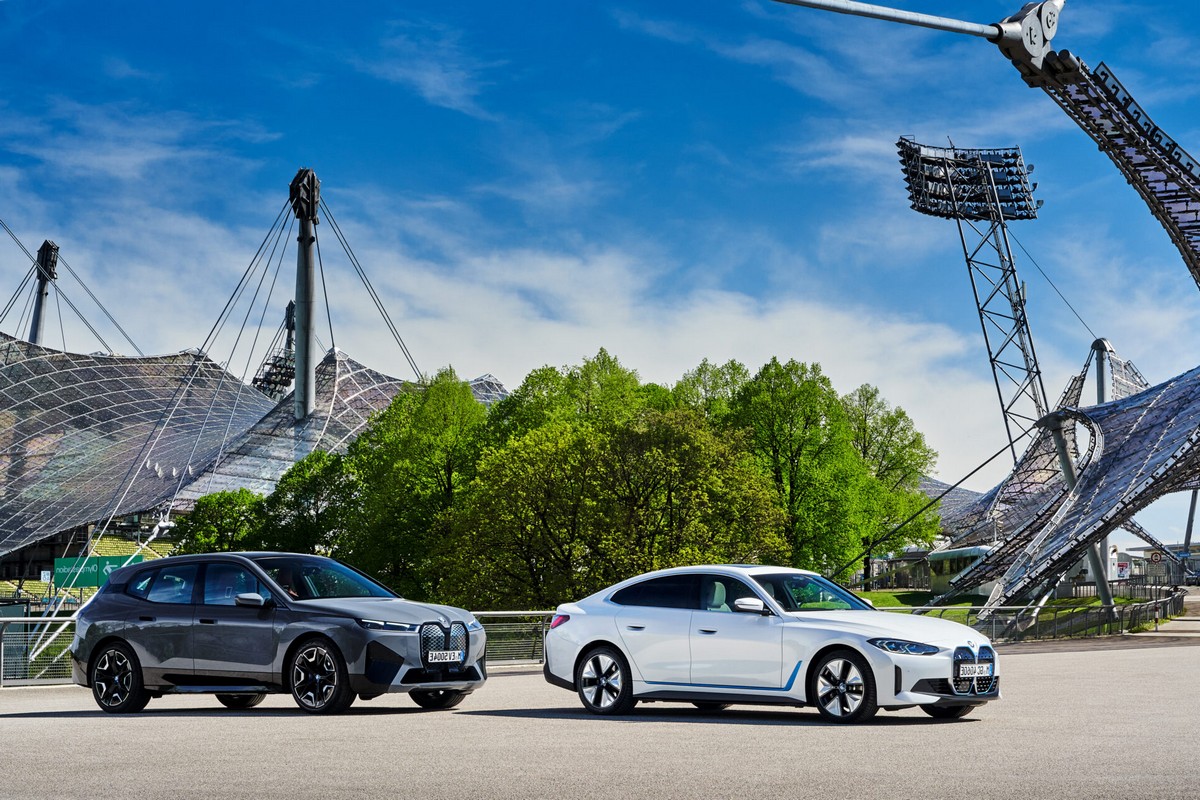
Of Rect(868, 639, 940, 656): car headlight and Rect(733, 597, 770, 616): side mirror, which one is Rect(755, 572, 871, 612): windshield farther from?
Rect(868, 639, 940, 656): car headlight

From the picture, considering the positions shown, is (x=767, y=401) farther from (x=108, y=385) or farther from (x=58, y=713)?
(x=108, y=385)

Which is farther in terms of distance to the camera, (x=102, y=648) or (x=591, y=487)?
(x=591, y=487)

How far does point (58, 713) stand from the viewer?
16.2 metres

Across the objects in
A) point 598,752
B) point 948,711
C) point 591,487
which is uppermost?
point 591,487

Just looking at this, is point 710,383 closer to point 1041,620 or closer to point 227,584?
point 1041,620

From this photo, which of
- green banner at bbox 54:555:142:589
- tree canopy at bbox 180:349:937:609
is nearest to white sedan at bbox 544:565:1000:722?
tree canopy at bbox 180:349:937:609

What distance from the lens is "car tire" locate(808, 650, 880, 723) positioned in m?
13.4

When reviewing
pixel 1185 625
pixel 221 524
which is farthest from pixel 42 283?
pixel 1185 625

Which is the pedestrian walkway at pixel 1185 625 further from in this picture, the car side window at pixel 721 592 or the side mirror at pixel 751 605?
the side mirror at pixel 751 605

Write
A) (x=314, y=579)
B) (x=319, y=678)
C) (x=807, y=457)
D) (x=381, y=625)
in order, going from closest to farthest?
(x=381, y=625) → (x=319, y=678) → (x=314, y=579) → (x=807, y=457)

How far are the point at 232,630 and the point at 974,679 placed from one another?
787cm

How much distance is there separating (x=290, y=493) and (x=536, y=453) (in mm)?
28032

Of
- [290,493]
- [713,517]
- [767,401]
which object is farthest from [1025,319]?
[713,517]

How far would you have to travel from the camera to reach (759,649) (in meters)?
14.2
